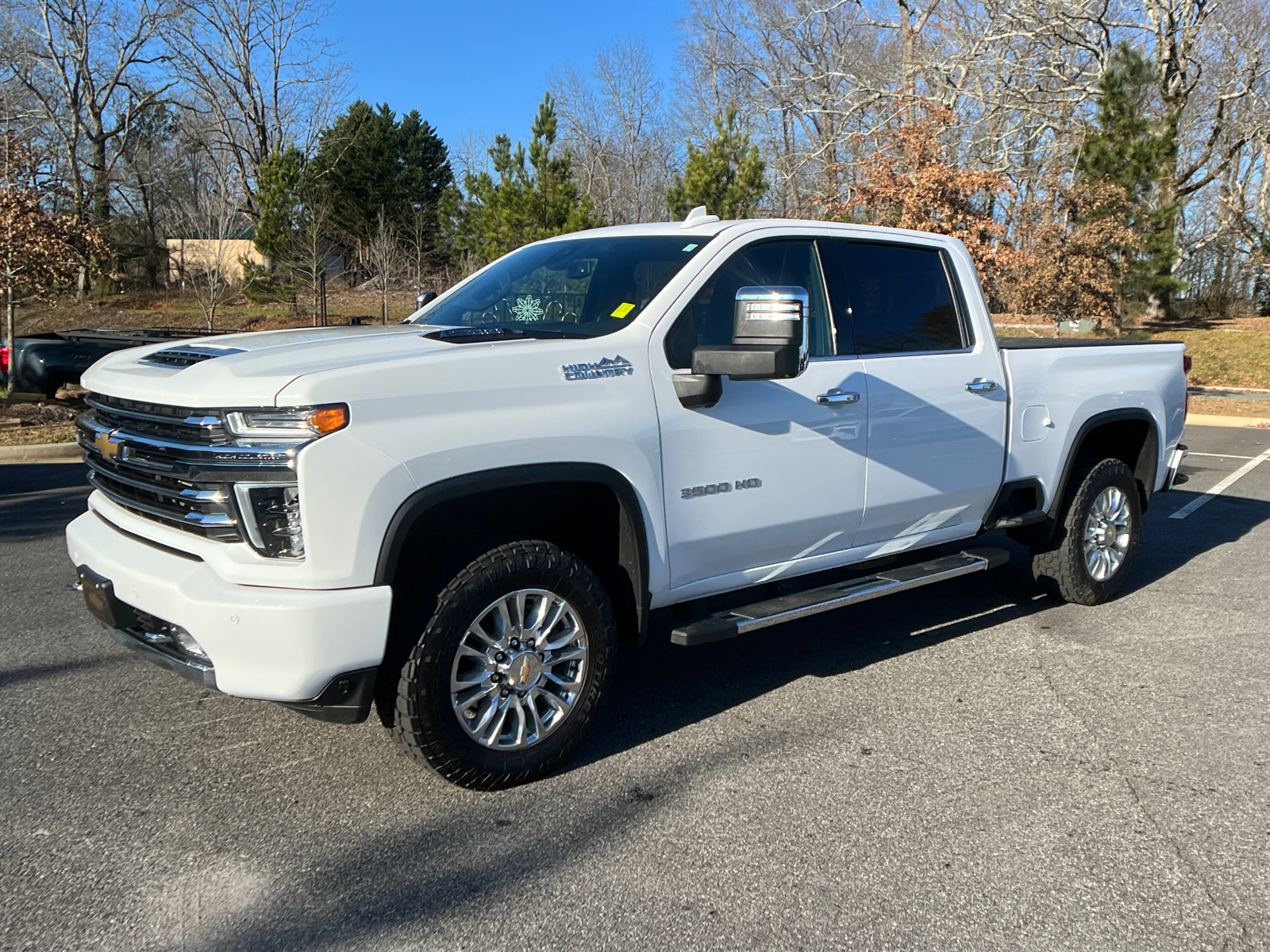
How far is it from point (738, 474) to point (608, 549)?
0.60m

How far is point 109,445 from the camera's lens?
3678 mm

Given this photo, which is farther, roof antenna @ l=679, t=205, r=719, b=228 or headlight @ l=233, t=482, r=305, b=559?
roof antenna @ l=679, t=205, r=719, b=228

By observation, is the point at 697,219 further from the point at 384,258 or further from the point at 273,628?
the point at 384,258

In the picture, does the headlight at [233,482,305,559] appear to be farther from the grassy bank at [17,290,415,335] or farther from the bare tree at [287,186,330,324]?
the grassy bank at [17,290,415,335]

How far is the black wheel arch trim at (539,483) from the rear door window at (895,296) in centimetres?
150

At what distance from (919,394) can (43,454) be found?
10405 mm

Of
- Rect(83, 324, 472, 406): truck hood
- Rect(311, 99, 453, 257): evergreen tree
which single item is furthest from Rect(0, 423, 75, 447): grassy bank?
Rect(311, 99, 453, 257): evergreen tree

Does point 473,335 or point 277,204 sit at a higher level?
point 277,204

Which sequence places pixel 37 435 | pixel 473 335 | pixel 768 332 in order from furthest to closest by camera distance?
pixel 37 435
pixel 473 335
pixel 768 332

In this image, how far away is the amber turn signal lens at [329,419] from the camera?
122 inches

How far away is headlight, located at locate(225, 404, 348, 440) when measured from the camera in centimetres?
311

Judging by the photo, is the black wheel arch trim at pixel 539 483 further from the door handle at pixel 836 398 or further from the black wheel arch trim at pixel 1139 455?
the black wheel arch trim at pixel 1139 455

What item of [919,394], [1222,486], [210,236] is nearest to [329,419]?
[919,394]

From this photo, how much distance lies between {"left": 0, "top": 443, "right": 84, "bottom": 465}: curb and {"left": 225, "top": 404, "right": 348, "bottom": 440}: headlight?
9385 mm
